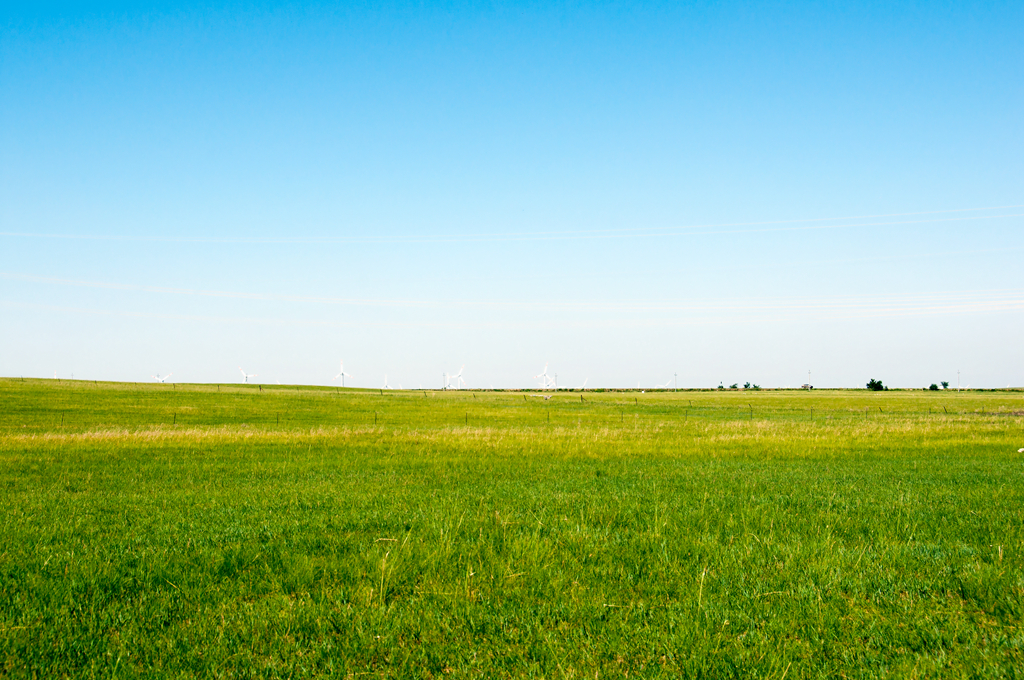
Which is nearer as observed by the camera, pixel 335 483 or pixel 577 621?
pixel 577 621

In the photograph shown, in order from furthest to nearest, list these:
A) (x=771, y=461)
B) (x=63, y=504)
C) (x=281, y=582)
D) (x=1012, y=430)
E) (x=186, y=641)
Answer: (x=1012, y=430), (x=771, y=461), (x=63, y=504), (x=281, y=582), (x=186, y=641)

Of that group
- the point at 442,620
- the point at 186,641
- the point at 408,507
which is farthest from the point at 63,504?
the point at 442,620

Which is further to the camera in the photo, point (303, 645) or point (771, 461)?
point (771, 461)

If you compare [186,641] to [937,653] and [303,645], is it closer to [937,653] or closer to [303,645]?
[303,645]

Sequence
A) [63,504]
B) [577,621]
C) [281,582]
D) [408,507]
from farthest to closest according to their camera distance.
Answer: [63,504], [408,507], [281,582], [577,621]

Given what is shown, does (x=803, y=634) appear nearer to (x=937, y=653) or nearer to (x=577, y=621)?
(x=937, y=653)

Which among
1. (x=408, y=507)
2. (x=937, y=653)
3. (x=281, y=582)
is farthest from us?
(x=408, y=507)

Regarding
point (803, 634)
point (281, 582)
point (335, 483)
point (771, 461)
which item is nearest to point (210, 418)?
point (335, 483)

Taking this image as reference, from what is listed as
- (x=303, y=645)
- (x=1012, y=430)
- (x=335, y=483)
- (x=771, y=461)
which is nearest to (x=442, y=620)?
(x=303, y=645)

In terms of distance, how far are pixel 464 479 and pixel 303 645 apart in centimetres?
1213

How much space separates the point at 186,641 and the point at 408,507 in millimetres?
6850

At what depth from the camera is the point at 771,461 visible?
24938 millimetres

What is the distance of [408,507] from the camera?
44.2 feet

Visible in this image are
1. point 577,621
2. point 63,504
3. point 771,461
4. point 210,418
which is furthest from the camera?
point 210,418
